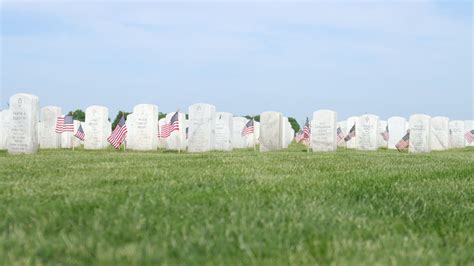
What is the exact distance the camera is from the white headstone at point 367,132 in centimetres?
3531

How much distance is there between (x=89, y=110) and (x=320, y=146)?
41.1ft

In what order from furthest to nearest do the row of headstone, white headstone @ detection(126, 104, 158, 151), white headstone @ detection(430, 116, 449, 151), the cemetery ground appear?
white headstone @ detection(430, 116, 449, 151) → white headstone @ detection(126, 104, 158, 151) → the row of headstone → the cemetery ground

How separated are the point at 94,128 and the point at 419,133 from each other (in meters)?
17.4

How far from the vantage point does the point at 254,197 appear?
598 cm

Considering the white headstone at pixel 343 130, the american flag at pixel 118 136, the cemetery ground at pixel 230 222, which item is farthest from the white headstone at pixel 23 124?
the white headstone at pixel 343 130

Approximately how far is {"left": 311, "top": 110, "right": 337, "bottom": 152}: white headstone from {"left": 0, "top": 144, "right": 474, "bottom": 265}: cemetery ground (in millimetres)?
19509

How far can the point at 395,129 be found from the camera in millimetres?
40281

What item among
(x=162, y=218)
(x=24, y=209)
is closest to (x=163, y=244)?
(x=162, y=218)

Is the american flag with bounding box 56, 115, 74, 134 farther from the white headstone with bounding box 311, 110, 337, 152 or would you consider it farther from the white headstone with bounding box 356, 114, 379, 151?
the white headstone with bounding box 356, 114, 379, 151

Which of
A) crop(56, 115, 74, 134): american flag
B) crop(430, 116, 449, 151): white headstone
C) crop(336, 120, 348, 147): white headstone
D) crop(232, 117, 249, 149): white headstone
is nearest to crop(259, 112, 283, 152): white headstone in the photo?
crop(232, 117, 249, 149): white headstone

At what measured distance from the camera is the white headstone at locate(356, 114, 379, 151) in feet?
116

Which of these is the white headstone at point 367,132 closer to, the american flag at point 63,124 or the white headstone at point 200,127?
the white headstone at point 200,127

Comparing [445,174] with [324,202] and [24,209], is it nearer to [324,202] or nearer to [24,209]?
[324,202]

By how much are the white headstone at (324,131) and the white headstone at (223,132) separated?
16.9 ft
